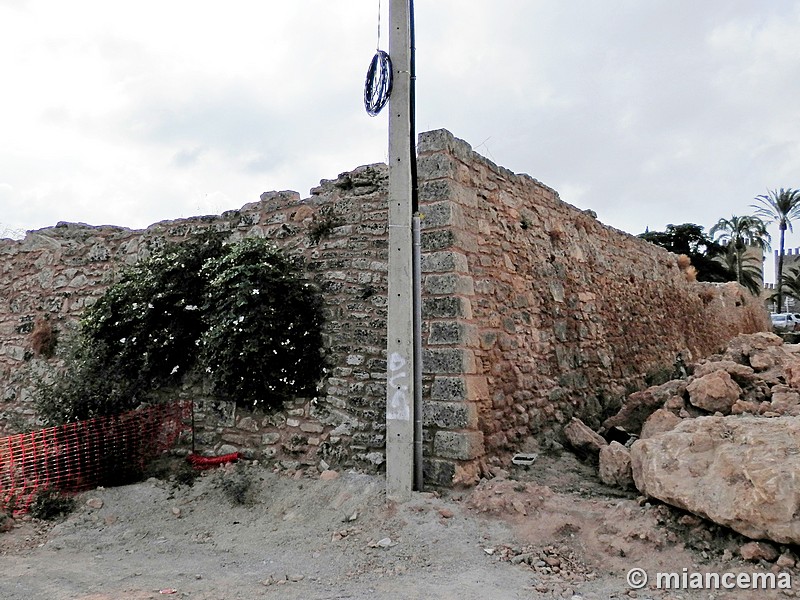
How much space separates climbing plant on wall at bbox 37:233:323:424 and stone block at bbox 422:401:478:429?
1.35 metres

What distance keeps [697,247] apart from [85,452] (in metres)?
31.3

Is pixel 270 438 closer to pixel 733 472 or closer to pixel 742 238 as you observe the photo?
pixel 733 472

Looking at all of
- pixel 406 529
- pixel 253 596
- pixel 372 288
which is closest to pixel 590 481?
pixel 406 529

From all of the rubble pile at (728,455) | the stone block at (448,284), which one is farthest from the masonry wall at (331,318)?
the rubble pile at (728,455)

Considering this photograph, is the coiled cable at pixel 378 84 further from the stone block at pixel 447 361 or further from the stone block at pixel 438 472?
the stone block at pixel 438 472

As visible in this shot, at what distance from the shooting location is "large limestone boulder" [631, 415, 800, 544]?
353 cm

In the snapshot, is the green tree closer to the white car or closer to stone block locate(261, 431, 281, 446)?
the white car

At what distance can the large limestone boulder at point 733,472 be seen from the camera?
3533mm

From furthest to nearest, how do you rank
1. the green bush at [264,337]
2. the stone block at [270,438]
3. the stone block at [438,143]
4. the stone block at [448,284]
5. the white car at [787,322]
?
the white car at [787,322], the stone block at [270,438], the green bush at [264,337], the stone block at [438,143], the stone block at [448,284]

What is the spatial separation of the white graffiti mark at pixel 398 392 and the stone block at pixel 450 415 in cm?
24

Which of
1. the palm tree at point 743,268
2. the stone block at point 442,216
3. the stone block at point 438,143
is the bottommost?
the stone block at point 442,216

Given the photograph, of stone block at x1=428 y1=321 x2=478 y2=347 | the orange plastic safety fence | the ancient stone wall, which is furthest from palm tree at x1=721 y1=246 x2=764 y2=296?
the orange plastic safety fence

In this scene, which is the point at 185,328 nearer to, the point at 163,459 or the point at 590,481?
the point at 163,459

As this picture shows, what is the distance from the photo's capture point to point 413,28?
5387 millimetres
